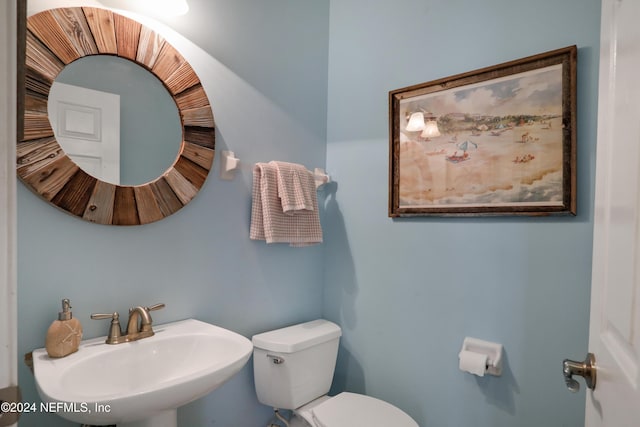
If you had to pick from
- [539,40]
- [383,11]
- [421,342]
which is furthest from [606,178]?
[383,11]

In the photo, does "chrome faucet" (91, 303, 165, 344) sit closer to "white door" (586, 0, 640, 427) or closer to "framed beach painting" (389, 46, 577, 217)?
"framed beach painting" (389, 46, 577, 217)

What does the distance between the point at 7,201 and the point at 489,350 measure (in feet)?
5.22

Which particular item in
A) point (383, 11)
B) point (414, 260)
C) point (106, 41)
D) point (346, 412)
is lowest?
point (346, 412)

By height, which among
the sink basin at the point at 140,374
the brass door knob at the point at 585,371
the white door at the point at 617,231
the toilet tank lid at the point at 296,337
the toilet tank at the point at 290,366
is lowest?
the toilet tank at the point at 290,366

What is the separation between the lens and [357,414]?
1.48 metres

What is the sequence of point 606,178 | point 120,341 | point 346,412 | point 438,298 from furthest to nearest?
point 438,298, point 346,412, point 120,341, point 606,178

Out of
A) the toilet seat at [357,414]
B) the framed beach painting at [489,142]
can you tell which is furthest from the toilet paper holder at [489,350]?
the framed beach painting at [489,142]

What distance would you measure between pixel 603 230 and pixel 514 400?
1.02m

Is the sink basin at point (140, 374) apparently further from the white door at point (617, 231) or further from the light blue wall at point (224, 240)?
the white door at point (617, 231)

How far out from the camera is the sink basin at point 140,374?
A: 2.80 ft

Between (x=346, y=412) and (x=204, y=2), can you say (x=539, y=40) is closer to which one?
(x=204, y=2)

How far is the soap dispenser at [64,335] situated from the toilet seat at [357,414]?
0.94 metres

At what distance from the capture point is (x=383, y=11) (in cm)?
185

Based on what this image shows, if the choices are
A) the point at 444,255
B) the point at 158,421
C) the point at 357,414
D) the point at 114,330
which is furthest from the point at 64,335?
the point at 444,255
